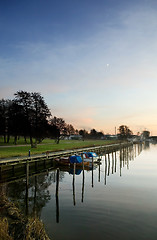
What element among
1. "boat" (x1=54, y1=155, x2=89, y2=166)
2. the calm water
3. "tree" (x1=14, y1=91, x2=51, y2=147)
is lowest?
the calm water

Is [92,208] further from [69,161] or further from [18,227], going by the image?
[69,161]

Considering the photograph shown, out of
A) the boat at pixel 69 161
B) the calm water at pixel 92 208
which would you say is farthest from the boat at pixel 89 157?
the calm water at pixel 92 208

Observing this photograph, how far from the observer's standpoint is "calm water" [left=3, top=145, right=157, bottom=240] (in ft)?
42.1

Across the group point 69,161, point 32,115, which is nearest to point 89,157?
point 69,161

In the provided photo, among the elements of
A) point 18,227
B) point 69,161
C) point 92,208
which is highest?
point 18,227

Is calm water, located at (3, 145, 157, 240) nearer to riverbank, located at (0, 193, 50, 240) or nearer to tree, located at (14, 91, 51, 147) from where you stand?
riverbank, located at (0, 193, 50, 240)

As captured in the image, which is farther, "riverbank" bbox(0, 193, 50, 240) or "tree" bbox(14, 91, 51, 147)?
"tree" bbox(14, 91, 51, 147)

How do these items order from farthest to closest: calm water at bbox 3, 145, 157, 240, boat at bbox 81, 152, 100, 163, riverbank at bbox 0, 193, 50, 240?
1. boat at bbox 81, 152, 100, 163
2. calm water at bbox 3, 145, 157, 240
3. riverbank at bbox 0, 193, 50, 240

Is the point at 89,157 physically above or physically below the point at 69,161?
above

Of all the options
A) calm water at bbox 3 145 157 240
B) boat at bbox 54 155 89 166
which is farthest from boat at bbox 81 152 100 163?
calm water at bbox 3 145 157 240

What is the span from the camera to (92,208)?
17172 mm

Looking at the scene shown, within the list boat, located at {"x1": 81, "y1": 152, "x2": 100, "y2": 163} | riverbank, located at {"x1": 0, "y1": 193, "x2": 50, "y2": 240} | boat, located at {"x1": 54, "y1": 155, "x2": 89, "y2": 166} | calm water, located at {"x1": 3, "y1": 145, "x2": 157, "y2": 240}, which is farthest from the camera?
boat, located at {"x1": 81, "y1": 152, "x2": 100, "y2": 163}

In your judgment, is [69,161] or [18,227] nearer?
[18,227]

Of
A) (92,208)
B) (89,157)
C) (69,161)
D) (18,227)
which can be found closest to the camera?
(18,227)
